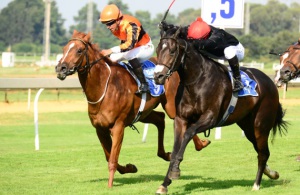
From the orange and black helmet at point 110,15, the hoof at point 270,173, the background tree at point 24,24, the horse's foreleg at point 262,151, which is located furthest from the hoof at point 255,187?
the background tree at point 24,24

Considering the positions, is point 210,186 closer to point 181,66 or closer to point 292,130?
point 181,66

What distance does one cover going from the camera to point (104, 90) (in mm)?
10016

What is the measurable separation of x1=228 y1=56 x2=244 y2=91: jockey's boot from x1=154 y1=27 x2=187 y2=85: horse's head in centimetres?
95

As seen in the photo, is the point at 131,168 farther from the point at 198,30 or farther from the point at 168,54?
the point at 168,54

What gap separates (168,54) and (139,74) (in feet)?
6.57

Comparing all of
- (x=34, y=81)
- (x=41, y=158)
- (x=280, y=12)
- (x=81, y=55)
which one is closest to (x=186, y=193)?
(x=81, y=55)

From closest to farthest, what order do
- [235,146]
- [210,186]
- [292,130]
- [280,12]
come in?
[210,186] < [235,146] < [292,130] < [280,12]

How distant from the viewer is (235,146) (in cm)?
1433

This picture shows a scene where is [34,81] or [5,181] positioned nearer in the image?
[5,181]

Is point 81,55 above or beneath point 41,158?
above

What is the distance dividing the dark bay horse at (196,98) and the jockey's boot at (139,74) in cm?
135

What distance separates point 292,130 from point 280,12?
354ft

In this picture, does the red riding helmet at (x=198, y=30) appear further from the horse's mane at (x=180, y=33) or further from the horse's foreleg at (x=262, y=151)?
the horse's foreleg at (x=262, y=151)

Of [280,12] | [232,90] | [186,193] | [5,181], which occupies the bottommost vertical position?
[280,12]
